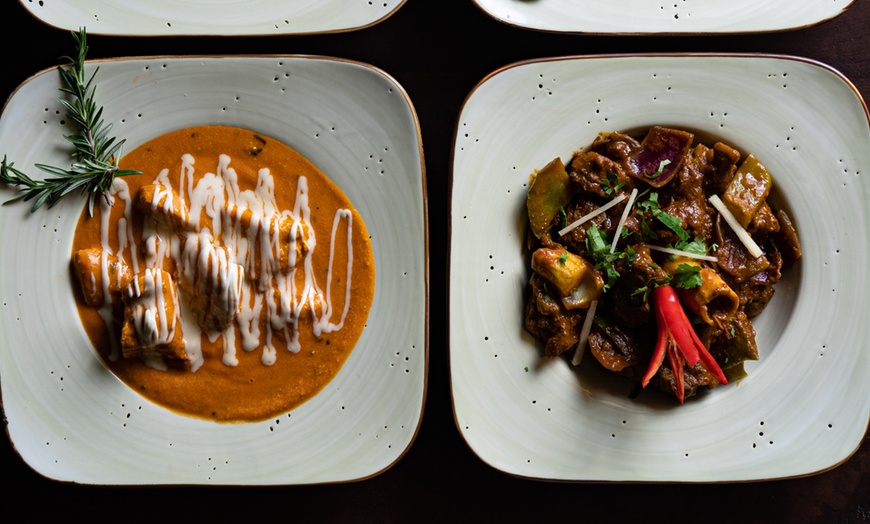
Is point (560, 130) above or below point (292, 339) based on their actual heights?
above

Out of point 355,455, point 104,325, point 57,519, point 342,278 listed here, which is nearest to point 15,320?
point 104,325

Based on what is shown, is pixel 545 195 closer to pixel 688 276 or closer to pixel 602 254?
pixel 602 254

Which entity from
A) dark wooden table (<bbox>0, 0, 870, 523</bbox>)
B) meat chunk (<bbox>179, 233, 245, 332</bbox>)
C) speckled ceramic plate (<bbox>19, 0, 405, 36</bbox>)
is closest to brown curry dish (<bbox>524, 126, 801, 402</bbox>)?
dark wooden table (<bbox>0, 0, 870, 523</bbox>)

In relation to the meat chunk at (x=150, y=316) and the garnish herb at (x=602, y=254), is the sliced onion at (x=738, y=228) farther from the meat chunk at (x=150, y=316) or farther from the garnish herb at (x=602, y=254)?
the meat chunk at (x=150, y=316)

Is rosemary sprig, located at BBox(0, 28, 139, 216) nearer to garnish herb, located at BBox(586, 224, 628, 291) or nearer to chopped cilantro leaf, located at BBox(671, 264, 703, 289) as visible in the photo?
garnish herb, located at BBox(586, 224, 628, 291)

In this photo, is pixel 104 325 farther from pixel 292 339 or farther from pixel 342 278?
pixel 342 278

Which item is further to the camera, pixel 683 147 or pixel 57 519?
pixel 57 519
